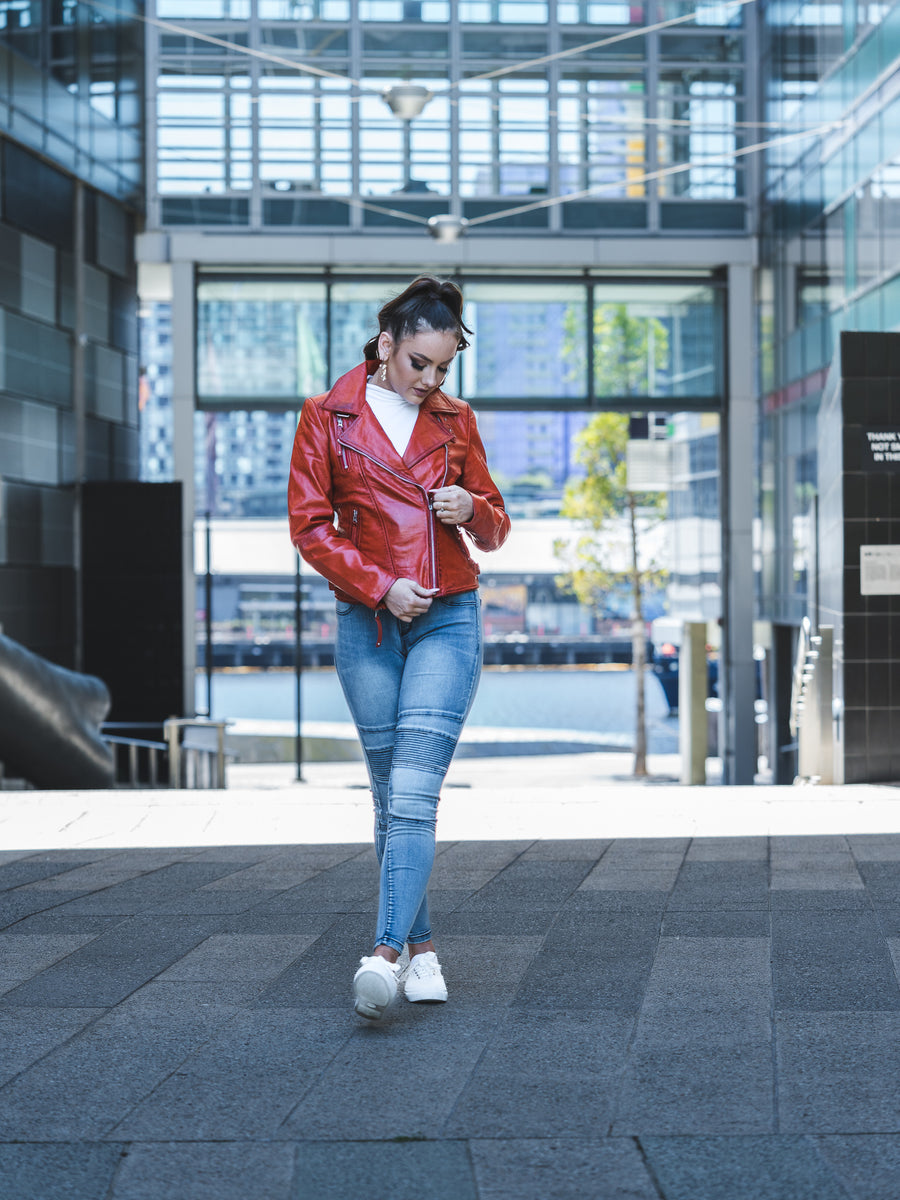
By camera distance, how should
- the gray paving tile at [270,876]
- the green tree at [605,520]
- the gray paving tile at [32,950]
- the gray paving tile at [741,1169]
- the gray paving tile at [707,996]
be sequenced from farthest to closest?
1. the green tree at [605,520]
2. the gray paving tile at [270,876]
3. the gray paving tile at [32,950]
4. the gray paving tile at [707,996]
5. the gray paving tile at [741,1169]

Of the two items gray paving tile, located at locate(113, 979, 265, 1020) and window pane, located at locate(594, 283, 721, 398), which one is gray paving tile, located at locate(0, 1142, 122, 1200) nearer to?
gray paving tile, located at locate(113, 979, 265, 1020)

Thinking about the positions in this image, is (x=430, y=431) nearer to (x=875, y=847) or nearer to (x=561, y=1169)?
(x=561, y=1169)

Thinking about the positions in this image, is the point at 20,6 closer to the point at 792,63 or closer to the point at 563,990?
the point at 792,63

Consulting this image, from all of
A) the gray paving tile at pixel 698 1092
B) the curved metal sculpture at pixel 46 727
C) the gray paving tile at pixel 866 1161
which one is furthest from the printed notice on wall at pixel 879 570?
the gray paving tile at pixel 866 1161

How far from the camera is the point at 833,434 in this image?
9.65 metres

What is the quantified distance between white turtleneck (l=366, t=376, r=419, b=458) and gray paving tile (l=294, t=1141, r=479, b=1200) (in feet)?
5.39

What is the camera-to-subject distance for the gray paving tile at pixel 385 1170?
239 centimetres

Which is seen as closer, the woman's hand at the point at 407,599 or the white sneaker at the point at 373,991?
the white sneaker at the point at 373,991

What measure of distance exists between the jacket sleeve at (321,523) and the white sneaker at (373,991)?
80cm

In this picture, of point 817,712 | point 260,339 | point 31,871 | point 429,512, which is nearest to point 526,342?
point 260,339

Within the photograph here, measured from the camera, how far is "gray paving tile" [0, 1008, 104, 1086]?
3.13m

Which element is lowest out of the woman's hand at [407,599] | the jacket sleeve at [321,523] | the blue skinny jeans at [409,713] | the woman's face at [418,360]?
the blue skinny jeans at [409,713]

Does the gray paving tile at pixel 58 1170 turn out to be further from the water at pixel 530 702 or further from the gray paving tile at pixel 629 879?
the water at pixel 530 702

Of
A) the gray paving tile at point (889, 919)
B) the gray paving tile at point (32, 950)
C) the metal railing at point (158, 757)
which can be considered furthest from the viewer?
the metal railing at point (158, 757)
